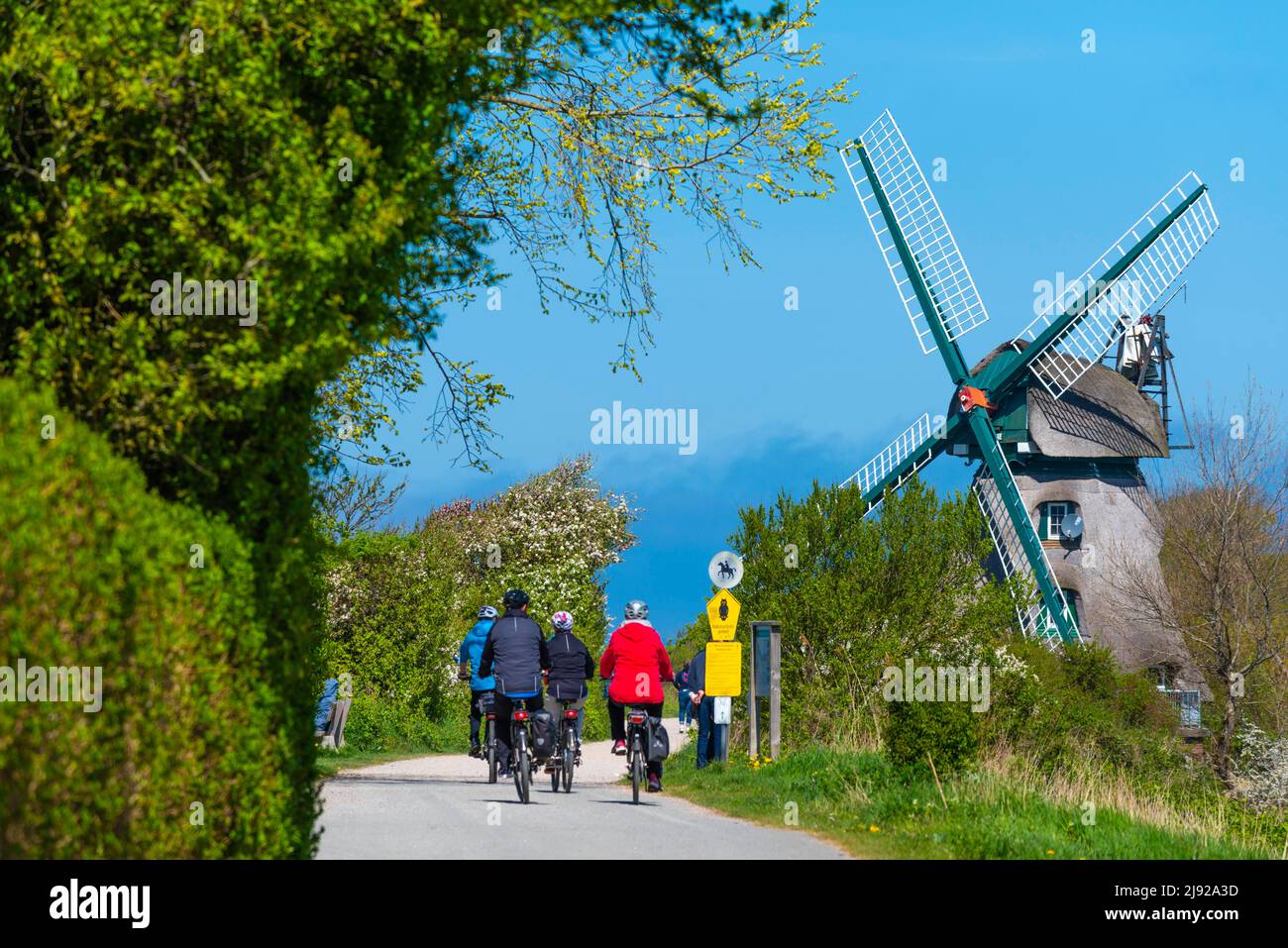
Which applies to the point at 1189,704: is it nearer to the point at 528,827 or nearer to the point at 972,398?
the point at 972,398

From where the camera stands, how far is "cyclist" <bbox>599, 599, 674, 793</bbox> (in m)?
15.9

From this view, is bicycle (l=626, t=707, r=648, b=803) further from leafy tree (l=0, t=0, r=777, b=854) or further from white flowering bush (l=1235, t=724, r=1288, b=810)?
white flowering bush (l=1235, t=724, r=1288, b=810)

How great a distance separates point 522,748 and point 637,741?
1.53 m

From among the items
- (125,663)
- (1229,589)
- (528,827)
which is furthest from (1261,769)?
(125,663)

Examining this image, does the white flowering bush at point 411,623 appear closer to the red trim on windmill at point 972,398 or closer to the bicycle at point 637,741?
the bicycle at point 637,741

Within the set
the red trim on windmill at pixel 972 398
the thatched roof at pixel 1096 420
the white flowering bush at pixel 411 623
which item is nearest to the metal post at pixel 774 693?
the white flowering bush at pixel 411 623

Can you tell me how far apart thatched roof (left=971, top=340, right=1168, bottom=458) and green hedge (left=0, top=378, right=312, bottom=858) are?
43071 millimetres

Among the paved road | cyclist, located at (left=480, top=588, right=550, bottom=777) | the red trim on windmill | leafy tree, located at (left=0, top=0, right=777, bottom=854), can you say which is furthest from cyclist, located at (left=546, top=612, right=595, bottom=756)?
the red trim on windmill

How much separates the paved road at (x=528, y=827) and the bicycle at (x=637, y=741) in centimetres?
36

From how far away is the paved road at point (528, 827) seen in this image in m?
10.7

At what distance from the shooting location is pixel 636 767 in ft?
51.4
